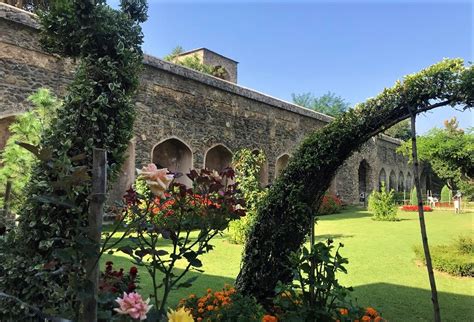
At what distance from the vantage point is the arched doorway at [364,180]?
71.5 feet

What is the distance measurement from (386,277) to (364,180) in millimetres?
17700

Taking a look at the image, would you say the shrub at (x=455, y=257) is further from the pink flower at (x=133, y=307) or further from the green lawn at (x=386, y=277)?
the pink flower at (x=133, y=307)

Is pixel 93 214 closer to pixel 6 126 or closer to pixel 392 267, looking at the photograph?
pixel 392 267

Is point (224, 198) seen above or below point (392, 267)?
above

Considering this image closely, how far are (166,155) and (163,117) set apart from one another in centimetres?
172

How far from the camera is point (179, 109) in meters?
11.7

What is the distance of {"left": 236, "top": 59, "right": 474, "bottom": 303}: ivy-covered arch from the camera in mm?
3393

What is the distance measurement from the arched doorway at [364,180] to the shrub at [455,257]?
47.1 feet

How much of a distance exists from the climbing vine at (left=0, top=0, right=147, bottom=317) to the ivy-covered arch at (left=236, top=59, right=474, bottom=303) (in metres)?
1.52

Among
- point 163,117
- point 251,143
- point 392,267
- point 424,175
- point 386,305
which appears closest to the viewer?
point 386,305

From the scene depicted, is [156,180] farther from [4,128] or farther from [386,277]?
[4,128]

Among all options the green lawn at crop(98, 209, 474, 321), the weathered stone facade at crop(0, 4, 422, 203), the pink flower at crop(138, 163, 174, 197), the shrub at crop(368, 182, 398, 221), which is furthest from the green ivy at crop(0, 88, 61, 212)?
the shrub at crop(368, 182, 398, 221)

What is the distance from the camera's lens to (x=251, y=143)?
14.3 metres

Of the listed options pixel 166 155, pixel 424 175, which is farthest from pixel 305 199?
pixel 424 175
